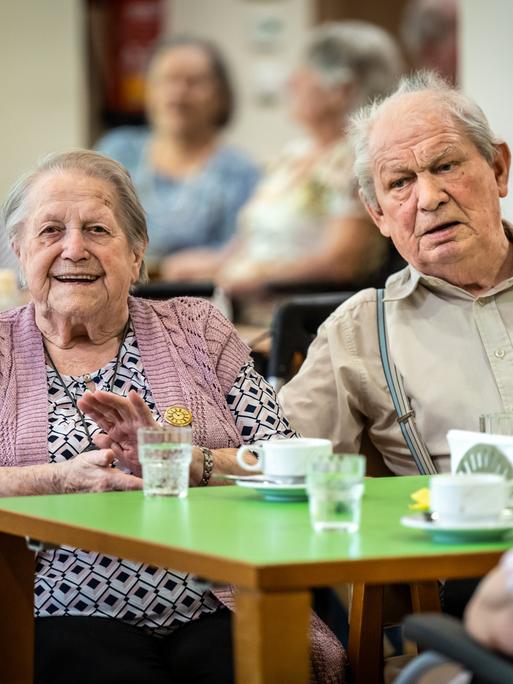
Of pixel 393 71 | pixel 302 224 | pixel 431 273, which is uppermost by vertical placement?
pixel 393 71

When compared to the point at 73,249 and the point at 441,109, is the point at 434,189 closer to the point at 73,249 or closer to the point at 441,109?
the point at 441,109

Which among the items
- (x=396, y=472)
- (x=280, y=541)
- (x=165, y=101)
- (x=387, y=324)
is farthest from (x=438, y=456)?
(x=165, y=101)

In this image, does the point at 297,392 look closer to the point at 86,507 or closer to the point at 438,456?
the point at 438,456

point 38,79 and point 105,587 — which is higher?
point 38,79

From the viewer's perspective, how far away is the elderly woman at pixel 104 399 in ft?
6.04

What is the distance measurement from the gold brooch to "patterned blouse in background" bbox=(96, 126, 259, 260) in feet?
18.7

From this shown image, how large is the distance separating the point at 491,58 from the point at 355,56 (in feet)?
13.4

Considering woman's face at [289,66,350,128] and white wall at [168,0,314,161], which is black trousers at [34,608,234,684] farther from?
white wall at [168,0,314,161]

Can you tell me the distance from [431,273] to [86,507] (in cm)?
101

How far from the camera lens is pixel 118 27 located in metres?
8.27

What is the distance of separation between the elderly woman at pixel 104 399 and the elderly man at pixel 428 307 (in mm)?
192

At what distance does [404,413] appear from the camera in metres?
2.28

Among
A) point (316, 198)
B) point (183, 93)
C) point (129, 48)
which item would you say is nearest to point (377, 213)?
point (316, 198)

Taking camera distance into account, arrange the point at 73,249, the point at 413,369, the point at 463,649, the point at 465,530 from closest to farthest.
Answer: the point at 463,649 < the point at 465,530 < the point at 73,249 < the point at 413,369
